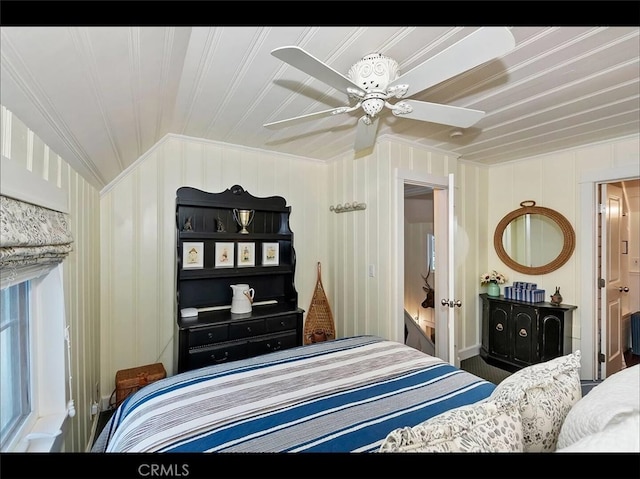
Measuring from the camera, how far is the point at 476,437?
2.34ft

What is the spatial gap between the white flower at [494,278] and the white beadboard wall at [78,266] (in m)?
3.57

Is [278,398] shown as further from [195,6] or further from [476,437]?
[195,6]

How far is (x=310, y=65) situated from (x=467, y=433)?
4.05 ft

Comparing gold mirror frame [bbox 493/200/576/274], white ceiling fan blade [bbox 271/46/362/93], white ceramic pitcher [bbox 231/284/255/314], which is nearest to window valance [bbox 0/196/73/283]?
white ceiling fan blade [bbox 271/46/362/93]

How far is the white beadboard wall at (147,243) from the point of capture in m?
2.17

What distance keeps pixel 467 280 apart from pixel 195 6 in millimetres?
3339

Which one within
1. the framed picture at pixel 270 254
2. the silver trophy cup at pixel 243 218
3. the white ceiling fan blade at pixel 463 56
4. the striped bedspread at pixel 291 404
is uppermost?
the white ceiling fan blade at pixel 463 56

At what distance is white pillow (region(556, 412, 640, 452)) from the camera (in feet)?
2.09

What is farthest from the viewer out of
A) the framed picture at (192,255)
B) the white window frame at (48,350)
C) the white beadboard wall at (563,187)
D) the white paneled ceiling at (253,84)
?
the white beadboard wall at (563,187)

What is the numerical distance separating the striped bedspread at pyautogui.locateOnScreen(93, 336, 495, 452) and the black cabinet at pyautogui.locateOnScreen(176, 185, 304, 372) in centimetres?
74
